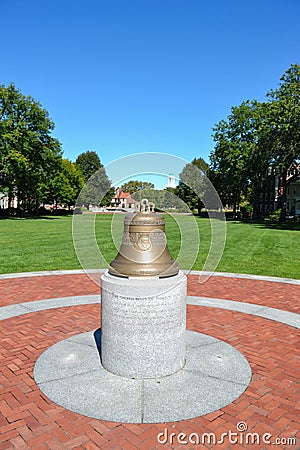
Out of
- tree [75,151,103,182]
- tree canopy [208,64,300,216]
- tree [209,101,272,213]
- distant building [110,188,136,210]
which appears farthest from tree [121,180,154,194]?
tree [75,151,103,182]

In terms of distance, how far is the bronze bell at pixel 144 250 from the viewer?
4.67 meters

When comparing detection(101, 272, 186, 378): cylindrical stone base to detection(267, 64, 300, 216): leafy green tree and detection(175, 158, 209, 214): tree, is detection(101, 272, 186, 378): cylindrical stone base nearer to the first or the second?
detection(175, 158, 209, 214): tree

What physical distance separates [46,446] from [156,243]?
250 cm

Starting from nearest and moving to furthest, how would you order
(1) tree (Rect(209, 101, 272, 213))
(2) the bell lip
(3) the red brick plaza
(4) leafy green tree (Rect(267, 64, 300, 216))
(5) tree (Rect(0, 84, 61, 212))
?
(3) the red brick plaza
(2) the bell lip
(4) leafy green tree (Rect(267, 64, 300, 216))
(5) tree (Rect(0, 84, 61, 212))
(1) tree (Rect(209, 101, 272, 213))

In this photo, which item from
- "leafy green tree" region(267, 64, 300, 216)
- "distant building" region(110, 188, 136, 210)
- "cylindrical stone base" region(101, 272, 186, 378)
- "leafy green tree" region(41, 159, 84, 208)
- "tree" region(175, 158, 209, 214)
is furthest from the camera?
Result: "leafy green tree" region(41, 159, 84, 208)

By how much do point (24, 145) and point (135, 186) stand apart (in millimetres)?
41116

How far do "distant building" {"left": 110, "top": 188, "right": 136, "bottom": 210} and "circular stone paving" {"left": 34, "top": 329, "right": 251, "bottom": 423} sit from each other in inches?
84.0

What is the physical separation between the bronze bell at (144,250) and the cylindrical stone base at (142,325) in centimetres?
11

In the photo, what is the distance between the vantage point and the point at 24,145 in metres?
42.4

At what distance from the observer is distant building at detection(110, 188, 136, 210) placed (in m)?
4.96

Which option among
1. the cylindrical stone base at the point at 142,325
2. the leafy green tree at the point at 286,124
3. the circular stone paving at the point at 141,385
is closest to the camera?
the circular stone paving at the point at 141,385

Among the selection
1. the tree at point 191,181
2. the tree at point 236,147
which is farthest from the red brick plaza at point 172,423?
the tree at point 236,147

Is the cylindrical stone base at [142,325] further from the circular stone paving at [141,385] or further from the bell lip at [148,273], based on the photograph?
the circular stone paving at [141,385]

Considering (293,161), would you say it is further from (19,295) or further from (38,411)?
(38,411)
